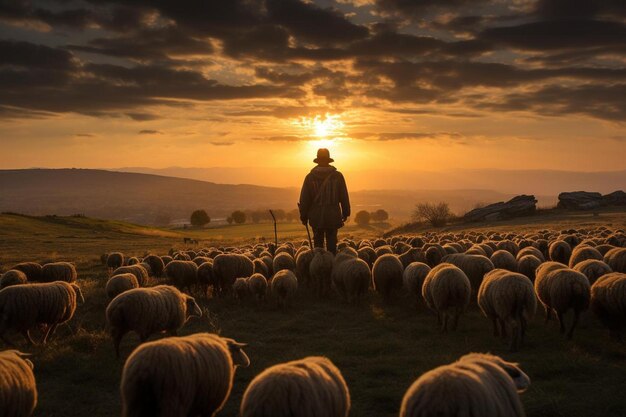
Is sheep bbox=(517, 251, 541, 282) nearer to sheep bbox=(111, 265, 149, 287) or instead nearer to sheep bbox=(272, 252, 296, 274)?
sheep bbox=(272, 252, 296, 274)

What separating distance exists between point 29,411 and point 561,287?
9411 mm

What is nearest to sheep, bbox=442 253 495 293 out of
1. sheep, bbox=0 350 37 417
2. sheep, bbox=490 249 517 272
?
sheep, bbox=490 249 517 272

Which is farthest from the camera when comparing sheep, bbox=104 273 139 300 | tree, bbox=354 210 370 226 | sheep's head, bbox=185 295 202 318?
tree, bbox=354 210 370 226

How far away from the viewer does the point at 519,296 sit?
9359 millimetres

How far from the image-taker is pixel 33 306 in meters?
9.91

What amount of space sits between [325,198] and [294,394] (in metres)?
12.2

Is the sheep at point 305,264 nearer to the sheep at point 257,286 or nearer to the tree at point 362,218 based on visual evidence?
the sheep at point 257,286

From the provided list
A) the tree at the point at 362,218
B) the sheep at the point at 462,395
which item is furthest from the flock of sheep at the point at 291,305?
the tree at the point at 362,218

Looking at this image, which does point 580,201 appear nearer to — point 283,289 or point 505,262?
point 505,262

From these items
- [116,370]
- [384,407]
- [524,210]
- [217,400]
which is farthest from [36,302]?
[524,210]

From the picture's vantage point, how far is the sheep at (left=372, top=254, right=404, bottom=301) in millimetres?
14107

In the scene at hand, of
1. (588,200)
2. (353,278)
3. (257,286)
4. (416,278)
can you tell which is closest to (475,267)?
(416,278)

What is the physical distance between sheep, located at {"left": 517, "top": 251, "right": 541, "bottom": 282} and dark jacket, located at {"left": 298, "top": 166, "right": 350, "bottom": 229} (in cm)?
566

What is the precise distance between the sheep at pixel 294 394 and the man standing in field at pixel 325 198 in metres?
11.5
